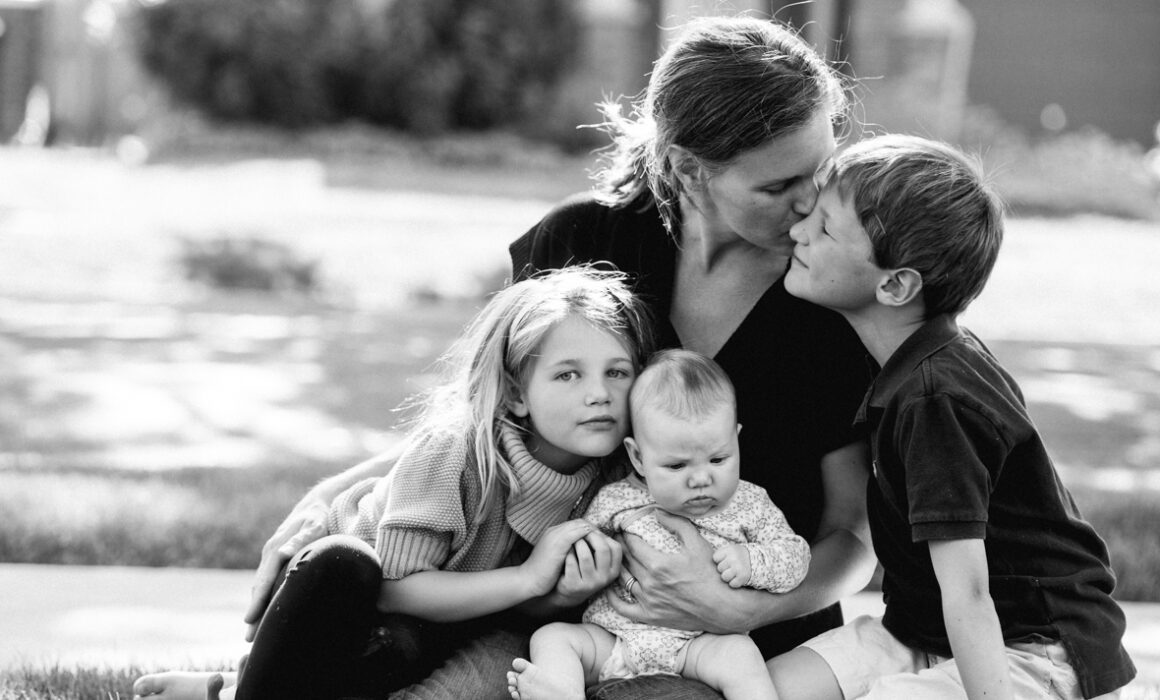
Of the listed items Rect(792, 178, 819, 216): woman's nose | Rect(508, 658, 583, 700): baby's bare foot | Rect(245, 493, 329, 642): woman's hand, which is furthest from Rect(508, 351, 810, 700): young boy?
Rect(245, 493, 329, 642): woman's hand

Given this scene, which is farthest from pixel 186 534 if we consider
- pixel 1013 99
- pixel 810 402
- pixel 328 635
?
pixel 1013 99

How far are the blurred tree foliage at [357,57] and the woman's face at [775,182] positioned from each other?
1530 cm

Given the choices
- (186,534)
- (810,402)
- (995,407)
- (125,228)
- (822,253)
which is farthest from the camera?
(125,228)

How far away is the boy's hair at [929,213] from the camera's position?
2252 millimetres

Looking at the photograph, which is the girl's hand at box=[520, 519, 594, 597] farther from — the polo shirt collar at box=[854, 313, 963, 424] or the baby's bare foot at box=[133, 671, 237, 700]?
the baby's bare foot at box=[133, 671, 237, 700]

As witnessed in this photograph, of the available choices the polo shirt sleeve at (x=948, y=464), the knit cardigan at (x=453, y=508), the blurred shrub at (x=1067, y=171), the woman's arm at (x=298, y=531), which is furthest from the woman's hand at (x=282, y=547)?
the blurred shrub at (x=1067, y=171)

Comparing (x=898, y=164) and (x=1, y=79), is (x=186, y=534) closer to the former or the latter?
(x=898, y=164)

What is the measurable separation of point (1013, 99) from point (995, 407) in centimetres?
1886

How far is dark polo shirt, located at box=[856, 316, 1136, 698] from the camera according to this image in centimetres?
214

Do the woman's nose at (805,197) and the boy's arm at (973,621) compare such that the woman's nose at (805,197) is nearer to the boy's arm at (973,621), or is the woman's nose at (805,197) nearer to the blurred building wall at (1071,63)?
the boy's arm at (973,621)

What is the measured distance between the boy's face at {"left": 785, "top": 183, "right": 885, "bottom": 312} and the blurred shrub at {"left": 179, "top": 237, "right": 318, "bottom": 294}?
7.44 m

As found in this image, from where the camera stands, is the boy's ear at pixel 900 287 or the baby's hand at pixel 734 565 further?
the baby's hand at pixel 734 565

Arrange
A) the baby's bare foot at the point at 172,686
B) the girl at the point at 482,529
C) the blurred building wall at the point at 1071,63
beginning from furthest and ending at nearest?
the blurred building wall at the point at 1071,63 < the baby's bare foot at the point at 172,686 < the girl at the point at 482,529

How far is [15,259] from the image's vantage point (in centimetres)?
1001
